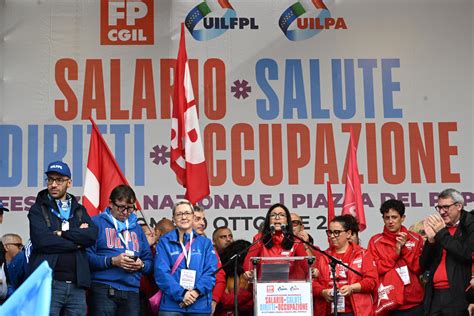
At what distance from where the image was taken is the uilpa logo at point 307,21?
28.6ft

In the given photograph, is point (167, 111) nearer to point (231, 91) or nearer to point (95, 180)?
point (231, 91)

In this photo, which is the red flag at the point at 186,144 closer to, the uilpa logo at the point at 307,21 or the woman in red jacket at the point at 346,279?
the woman in red jacket at the point at 346,279

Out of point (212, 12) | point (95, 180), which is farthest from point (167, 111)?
point (95, 180)

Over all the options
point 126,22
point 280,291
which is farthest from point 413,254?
point 126,22

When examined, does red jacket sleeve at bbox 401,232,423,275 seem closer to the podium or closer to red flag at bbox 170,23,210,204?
the podium

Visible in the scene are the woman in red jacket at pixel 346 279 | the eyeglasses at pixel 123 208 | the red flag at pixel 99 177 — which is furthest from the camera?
the red flag at pixel 99 177

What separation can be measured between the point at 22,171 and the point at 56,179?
11.1ft

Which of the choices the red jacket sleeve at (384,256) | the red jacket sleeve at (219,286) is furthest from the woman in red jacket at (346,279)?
the red jacket sleeve at (219,286)

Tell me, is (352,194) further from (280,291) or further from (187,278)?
(280,291)

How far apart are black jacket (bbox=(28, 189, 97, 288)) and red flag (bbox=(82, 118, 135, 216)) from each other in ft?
3.50

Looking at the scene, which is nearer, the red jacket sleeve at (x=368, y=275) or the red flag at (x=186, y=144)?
the red jacket sleeve at (x=368, y=275)

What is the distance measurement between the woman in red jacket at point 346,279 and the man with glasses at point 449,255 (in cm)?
40

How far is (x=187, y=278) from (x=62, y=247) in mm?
798

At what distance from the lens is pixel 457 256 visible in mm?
5191
